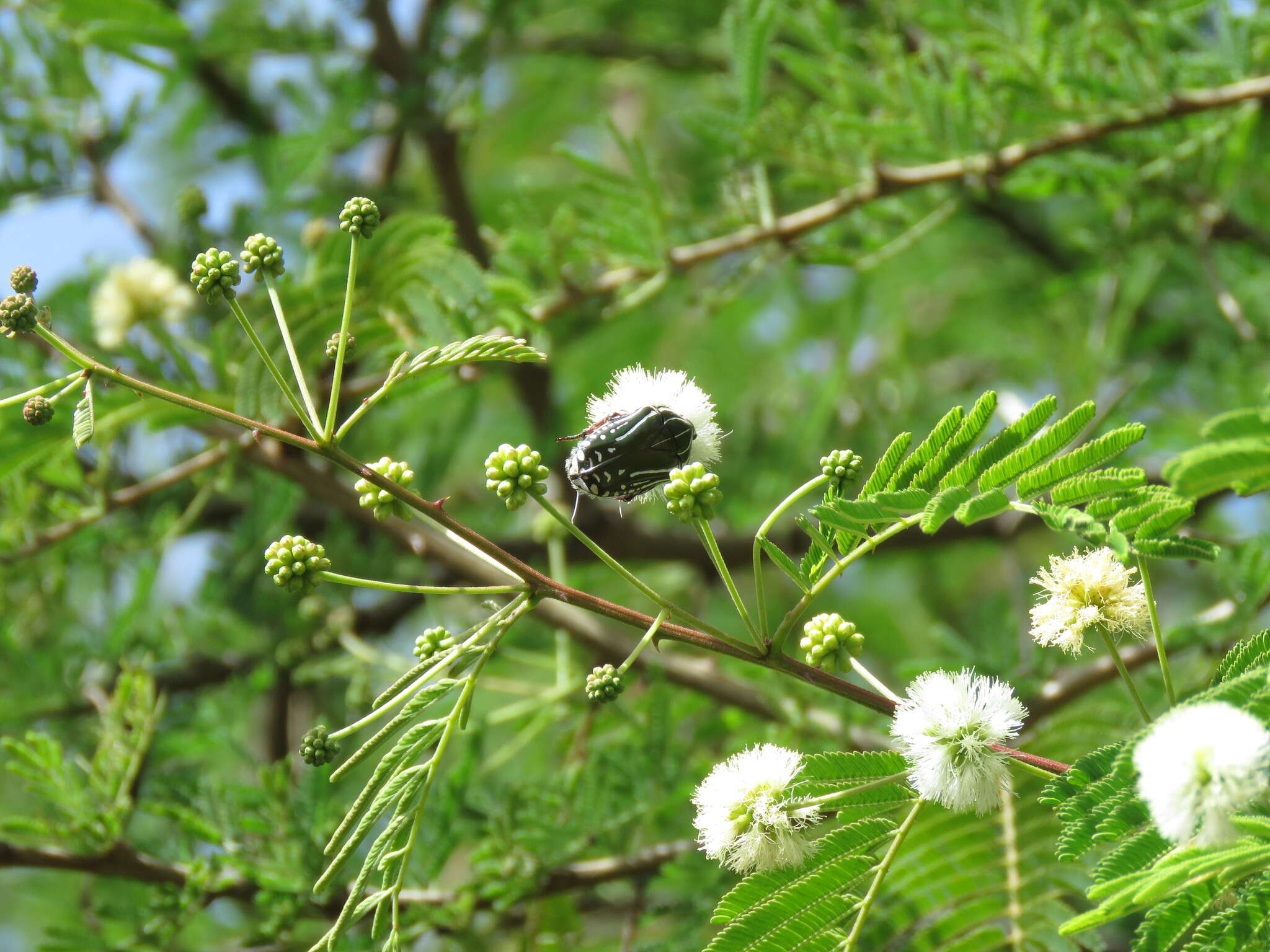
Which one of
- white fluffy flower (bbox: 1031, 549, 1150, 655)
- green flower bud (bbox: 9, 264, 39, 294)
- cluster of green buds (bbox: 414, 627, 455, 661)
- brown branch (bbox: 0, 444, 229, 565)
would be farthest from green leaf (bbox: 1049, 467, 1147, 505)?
brown branch (bbox: 0, 444, 229, 565)

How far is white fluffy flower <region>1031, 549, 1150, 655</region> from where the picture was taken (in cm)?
163

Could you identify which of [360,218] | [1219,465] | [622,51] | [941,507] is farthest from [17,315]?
[622,51]

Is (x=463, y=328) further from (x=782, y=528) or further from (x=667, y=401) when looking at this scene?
(x=782, y=528)

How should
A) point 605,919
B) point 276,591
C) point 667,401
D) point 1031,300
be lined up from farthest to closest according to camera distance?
point 1031,300
point 605,919
point 276,591
point 667,401

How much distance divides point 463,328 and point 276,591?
1.90 meters

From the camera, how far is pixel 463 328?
8.84 ft

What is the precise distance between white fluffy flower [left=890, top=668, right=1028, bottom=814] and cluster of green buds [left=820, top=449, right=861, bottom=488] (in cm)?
33

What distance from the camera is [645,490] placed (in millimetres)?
1770

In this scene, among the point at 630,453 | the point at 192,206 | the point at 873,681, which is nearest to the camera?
the point at 873,681

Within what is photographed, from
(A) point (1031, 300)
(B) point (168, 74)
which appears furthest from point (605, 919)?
(B) point (168, 74)

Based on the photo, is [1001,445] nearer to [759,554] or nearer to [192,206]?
[759,554]

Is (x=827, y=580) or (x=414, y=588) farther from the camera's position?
(x=827, y=580)

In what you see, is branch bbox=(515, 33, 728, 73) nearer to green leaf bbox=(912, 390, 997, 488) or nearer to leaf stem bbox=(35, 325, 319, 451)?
green leaf bbox=(912, 390, 997, 488)

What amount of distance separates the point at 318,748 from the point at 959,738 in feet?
2.94
